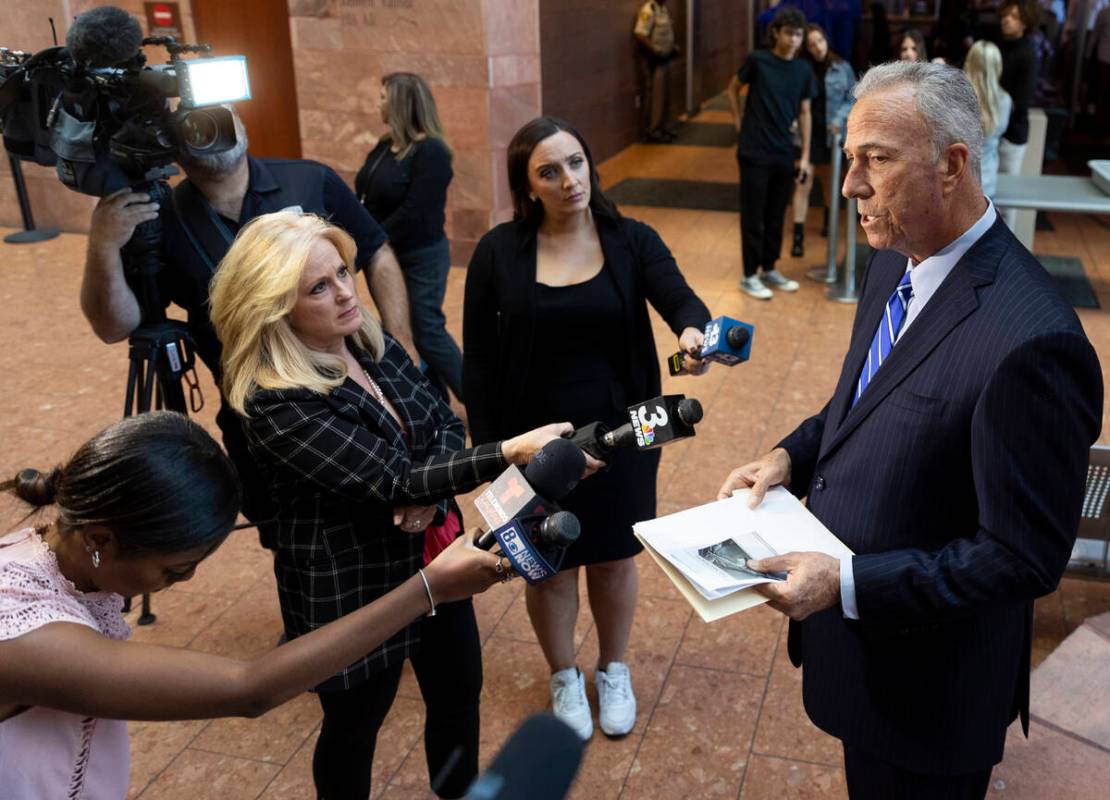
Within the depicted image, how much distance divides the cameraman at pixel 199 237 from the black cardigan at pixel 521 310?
2.02ft

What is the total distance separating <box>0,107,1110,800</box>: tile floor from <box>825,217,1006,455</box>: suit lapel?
152 cm

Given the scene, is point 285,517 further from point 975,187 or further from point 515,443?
point 975,187

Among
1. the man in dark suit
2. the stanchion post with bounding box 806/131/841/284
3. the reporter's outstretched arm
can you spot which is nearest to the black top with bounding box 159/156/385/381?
→ the reporter's outstretched arm

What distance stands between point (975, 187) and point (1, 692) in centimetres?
172

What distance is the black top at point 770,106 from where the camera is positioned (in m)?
6.88

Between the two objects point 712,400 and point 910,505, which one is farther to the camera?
point 712,400

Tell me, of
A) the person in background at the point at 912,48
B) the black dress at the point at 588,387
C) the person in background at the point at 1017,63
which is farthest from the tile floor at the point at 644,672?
the person in background at the point at 1017,63

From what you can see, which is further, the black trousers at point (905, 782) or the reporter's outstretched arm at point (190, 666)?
the black trousers at point (905, 782)

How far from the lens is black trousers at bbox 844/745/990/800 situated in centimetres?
204

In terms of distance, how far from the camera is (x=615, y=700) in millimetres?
3283

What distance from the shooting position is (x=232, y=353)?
2.40m

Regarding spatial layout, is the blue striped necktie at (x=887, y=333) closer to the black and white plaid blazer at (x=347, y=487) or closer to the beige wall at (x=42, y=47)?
the black and white plaid blazer at (x=347, y=487)

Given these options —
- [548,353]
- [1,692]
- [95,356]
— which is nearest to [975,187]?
[548,353]

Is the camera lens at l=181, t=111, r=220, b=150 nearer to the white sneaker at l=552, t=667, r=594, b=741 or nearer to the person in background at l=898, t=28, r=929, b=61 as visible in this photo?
the white sneaker at l=552, t=667, r=594, b=741
